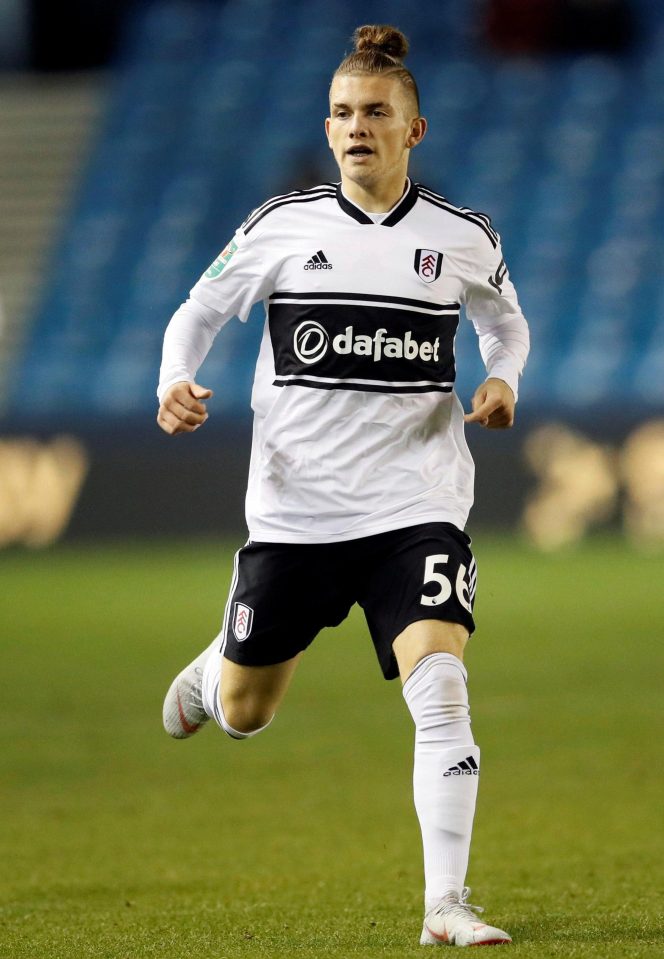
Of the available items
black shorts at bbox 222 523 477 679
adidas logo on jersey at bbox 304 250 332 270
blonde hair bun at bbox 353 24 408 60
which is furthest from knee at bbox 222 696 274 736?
blonde hair bun at bbox 353 24 408 60

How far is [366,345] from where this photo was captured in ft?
15.6

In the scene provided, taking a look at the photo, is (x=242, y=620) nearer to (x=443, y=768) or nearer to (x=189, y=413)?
(x=189, y=413)

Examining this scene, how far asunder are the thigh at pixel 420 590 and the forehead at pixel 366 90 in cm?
117

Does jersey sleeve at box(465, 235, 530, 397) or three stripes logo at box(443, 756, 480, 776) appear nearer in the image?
three stripes logo at box(443, 756, 480, 776)

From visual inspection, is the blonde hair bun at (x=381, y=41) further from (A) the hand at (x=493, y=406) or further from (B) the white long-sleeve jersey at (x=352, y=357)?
(A) the hand at (x=493, y=406)

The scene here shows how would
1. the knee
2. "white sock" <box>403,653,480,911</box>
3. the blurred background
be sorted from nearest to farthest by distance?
1. "white sock" <box>403,653,480,911</box>
2. the knee
3. the blurred background

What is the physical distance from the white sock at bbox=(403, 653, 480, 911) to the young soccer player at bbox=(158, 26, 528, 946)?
0.21 m

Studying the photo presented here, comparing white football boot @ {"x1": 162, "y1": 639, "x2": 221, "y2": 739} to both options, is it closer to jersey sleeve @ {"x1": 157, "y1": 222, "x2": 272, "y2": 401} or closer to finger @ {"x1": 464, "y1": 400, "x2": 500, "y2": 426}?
jersey sleeve @ {"x1": 157, "y1": 222, "x2": 272, "y2": 401}

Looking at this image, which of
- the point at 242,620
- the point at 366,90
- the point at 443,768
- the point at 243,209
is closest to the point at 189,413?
the point at 242,620

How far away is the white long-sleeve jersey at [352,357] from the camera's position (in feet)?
15.7

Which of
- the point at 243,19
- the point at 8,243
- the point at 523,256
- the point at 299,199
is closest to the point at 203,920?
the point at 299,199

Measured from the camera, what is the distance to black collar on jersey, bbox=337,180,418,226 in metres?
4.89

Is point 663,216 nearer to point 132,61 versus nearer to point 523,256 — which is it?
point 523,256

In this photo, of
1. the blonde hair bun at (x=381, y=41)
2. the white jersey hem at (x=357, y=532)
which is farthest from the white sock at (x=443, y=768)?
the blonde hair bun at (x=381, y=41)
